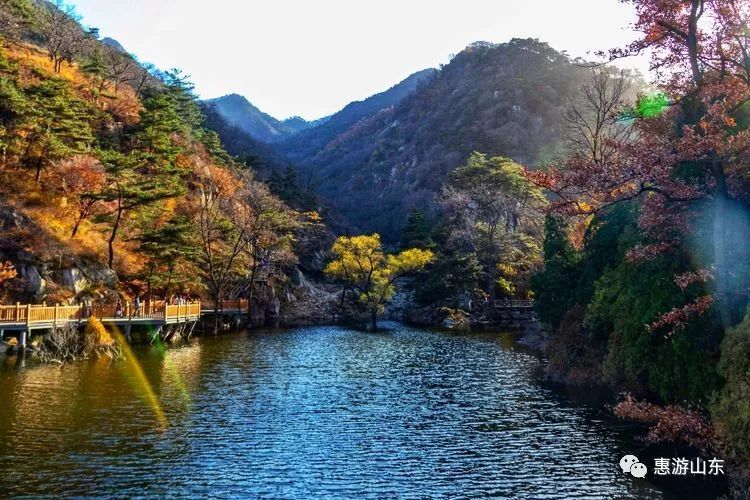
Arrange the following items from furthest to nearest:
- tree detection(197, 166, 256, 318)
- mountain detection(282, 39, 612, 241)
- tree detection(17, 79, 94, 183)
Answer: mountain detection(282, 39, 612, 241) → tree detection(197, 166, 256, 318) → tree detection(17, 79, 94, 183)

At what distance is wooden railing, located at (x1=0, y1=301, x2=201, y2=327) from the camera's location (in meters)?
29.0

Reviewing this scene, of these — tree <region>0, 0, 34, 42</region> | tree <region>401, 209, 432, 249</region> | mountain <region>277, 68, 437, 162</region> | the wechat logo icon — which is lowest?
the wechat logo icon

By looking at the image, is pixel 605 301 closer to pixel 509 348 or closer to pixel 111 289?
pixel 509 348

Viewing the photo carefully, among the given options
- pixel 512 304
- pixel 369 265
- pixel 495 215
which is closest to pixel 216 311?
pixel 369 265

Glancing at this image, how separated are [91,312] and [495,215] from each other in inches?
1610

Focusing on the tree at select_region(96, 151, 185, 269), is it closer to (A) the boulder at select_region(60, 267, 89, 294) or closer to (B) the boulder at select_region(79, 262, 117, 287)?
(B) the boulder at select_region(79, 262, 117, 287)

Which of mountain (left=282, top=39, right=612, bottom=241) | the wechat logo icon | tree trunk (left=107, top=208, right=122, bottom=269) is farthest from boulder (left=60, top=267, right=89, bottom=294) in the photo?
mountain (left=282, top=39, right=612, bottom=241)

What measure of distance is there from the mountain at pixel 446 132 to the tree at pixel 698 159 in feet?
255

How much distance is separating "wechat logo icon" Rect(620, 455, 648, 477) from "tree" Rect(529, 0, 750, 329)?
4.50 metres

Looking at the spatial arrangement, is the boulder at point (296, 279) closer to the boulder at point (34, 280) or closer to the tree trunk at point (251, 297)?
the tree trunk at point (251, 297)

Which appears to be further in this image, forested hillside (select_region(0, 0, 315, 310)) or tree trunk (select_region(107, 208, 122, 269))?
tree trunk (select_region(107, 208, 122, 269))

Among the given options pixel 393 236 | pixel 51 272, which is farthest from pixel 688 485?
pixel 393 236

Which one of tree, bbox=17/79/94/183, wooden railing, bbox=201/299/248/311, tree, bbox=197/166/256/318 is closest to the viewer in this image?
tree, bbox=17/79/94/183

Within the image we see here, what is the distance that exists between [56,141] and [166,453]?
30.9 meters
